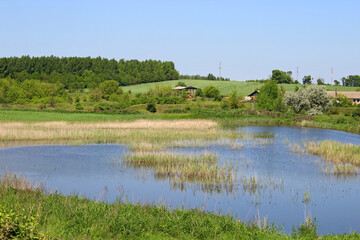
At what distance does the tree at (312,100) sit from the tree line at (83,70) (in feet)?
252

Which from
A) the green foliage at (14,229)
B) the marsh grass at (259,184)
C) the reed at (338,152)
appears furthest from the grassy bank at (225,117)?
the green foliage at (14,229)

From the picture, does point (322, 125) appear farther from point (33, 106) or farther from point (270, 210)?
point (33, 106)

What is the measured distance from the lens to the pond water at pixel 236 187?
17859 millimetres

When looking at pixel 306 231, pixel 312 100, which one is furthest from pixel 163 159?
pixel 312 100

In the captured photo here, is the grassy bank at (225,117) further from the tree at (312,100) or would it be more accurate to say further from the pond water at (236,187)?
the pond water at (236,187)

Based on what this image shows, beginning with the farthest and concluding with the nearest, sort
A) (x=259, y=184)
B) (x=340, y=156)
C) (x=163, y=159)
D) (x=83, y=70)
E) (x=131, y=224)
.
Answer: (x=83, y=70)
(x=340, y=156)
(x=163, y=159)
(x=259, y=184)
(x=131, y=224)

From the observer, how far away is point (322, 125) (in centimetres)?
6159

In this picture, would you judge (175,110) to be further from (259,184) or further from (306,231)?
(306,231)

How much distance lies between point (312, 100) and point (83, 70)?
368 ft

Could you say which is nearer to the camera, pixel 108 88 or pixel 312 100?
pixel 312 100

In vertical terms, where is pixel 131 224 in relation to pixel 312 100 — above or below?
below

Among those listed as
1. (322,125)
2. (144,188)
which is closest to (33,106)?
(322,125)

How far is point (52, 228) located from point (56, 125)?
39036 mm

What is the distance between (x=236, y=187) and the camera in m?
21.6
